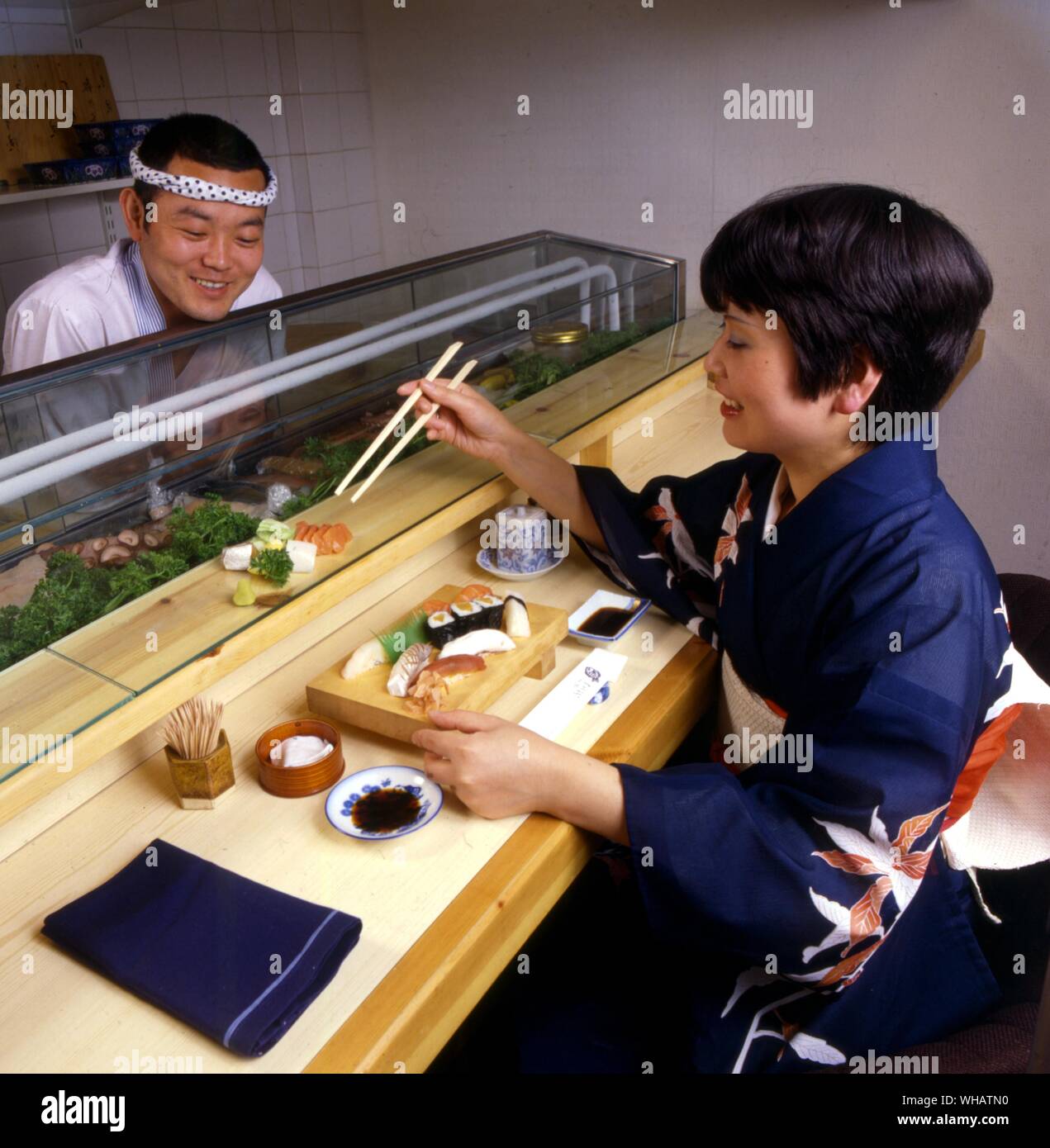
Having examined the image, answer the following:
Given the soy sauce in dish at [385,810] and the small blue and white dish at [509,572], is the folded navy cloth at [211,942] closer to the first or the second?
the soy sauce in dish at [385,810]

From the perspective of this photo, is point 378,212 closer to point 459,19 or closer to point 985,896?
point 459,19

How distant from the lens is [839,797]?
1.35m

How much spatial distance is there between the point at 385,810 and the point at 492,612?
480 millimetres

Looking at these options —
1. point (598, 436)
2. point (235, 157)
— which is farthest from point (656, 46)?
point (598, 436)

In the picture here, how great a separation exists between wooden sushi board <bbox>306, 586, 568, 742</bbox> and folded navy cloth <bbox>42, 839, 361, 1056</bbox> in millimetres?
360

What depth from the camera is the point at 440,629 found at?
71.1 inches

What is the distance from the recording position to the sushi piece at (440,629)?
1805 millimetres

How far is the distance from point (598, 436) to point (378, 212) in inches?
126

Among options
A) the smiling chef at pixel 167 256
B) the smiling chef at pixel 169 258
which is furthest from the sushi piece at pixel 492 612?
the smiling chef at pixel 167 256

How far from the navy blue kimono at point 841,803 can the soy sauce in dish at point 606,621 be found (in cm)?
29

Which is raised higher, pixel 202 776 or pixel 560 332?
pixel 560 332

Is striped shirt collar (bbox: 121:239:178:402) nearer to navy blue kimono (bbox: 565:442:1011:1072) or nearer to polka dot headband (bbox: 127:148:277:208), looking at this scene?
polka dot headband (bbox: 127:148:277:208)

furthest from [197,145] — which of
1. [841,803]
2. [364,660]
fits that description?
[841,803]

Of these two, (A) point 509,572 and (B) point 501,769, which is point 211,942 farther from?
(A) point 509,572
